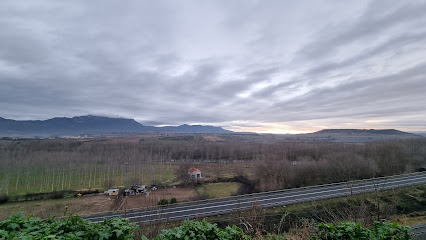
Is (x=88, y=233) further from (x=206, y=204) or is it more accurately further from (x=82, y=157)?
(x=82, y=157)

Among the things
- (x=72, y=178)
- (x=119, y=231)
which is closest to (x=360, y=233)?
(x=119, y=231)

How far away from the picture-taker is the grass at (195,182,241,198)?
96.3 feet

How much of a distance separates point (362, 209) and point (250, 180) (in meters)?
29.9

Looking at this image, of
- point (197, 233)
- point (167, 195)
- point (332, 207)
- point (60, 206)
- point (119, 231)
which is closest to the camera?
point (119, 231)

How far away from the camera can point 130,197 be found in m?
28.5

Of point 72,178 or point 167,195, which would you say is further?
point 72,178

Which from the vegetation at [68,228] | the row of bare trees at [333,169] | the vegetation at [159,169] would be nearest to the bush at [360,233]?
the vegetation at [68,228]

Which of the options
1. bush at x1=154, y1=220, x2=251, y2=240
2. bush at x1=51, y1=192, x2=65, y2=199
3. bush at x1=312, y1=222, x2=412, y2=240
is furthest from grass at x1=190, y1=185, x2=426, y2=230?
bush at x1=51, y1=192, x2=65, y2=199

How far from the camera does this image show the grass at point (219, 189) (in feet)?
96.3

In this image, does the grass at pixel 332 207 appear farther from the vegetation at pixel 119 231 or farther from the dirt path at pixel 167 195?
the vegetation at pixel 119 231

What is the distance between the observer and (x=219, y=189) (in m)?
32.5

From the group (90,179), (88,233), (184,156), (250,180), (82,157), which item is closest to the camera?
(88,233)

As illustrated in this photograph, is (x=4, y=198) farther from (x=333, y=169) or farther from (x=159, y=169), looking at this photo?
(x=333, y=169)

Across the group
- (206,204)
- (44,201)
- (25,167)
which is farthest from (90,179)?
(206,204)
